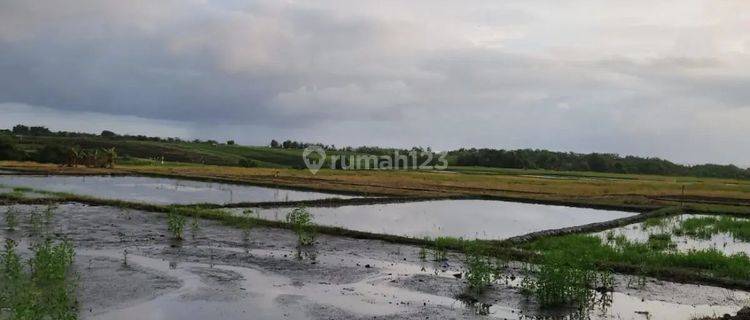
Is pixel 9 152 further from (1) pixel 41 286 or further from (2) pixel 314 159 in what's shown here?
(1) pixel 41 286

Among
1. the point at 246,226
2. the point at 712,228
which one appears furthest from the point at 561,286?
the point at 712,228

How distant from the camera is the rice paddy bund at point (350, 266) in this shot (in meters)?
9.29

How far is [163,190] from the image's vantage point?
31.8 metres

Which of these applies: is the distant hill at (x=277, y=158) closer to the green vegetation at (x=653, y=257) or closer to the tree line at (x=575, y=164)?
the tree line at (x=575, y=164)

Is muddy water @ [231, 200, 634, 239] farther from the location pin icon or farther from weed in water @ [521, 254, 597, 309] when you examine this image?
the location pin icon

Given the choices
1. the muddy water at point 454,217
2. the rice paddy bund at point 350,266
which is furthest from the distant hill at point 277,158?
the rice paddy bund at point 350,266

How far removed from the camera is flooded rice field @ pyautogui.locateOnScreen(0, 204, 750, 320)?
9148 millimetres

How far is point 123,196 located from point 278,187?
10717mm

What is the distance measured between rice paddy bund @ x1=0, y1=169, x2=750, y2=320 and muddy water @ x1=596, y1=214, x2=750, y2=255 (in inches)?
2.9

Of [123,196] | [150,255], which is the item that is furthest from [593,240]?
[123,196]

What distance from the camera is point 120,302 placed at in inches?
359

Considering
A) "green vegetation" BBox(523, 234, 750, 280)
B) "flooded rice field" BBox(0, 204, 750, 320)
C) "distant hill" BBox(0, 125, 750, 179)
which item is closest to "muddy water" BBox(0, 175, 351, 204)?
"flooded rice field" BBox(0, 204, 750, 320)

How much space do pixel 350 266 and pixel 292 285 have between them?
7.27ft

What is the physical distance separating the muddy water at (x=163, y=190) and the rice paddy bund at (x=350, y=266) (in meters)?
4.03
